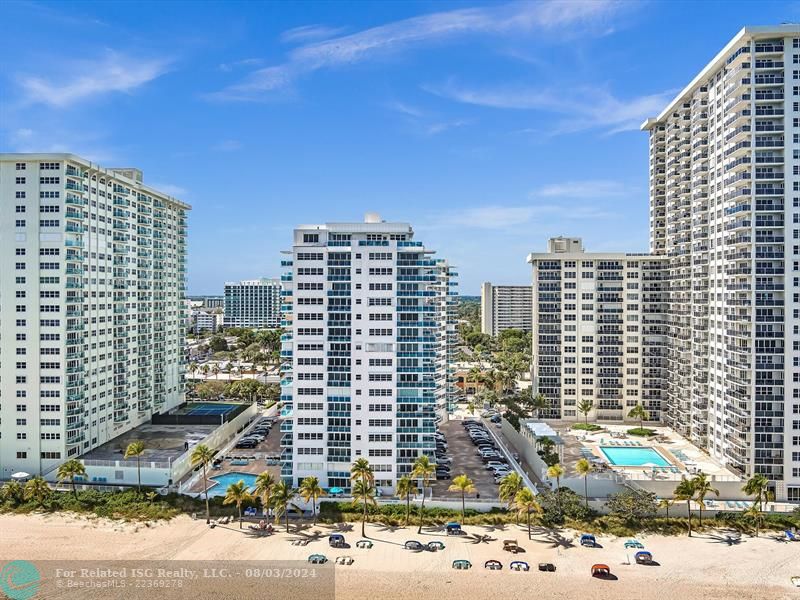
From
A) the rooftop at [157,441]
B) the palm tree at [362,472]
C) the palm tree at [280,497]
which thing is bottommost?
the rooftop at [157,441]

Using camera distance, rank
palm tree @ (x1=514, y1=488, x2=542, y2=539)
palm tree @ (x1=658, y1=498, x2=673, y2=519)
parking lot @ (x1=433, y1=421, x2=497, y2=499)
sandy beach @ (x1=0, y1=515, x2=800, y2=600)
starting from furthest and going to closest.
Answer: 1. parking lot @ (x1=433, y1=421, x2=497, y2=499)
2. palm tree @ (x1=658, y1=498, x2=673, y2=519)
3. palm tree @ (x1=514, y1=488, x2=542, y2=539)
4. sandy beach @ (x1=0, y1=515, x2=800, y2=600)

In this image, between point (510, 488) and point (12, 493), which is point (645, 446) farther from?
point (12, 493)

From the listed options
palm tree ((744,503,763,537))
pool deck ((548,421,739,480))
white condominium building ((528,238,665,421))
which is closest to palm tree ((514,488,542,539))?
pool deck ((548,421,739,480))

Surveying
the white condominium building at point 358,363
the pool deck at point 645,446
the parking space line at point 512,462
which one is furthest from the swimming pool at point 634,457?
the white condominium building at point 358,363

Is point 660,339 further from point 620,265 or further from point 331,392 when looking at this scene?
point 331,392

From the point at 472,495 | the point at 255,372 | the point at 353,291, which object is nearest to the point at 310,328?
the point at 353,291

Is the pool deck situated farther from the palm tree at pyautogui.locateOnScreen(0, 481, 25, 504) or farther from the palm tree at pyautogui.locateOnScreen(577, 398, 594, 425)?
the palm tree at pyautogui.locateOnScreen(0, 481, 25, 504)

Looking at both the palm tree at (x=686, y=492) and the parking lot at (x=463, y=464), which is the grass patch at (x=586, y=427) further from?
the palm tree at (x=686, y=492)
